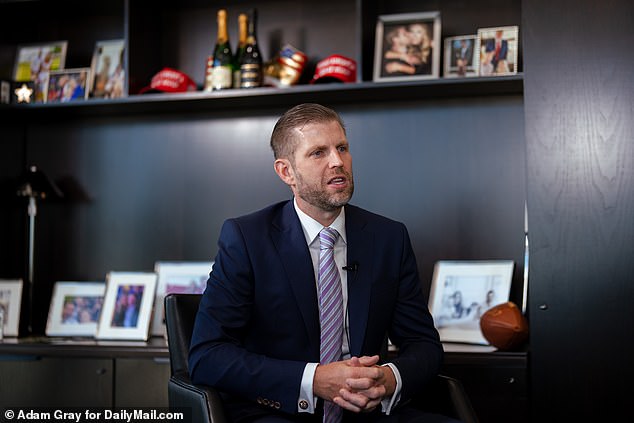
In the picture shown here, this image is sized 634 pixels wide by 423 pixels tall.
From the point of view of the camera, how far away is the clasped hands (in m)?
→ 2.27

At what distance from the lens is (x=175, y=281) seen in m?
3.83

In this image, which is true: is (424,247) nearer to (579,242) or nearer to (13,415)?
(579,242)

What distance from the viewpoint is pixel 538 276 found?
3023 millimetres

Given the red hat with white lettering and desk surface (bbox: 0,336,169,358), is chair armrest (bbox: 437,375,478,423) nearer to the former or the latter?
desk surface (bbox: 0,336,169,358)

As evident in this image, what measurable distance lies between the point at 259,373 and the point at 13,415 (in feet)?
5.44

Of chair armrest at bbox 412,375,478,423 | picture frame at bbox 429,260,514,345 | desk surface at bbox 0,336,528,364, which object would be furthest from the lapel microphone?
picture frame at bbox 429,260,514,345

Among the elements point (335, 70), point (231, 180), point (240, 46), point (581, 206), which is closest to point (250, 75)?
point (240, 46)

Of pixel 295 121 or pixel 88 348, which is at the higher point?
pixel 295 121

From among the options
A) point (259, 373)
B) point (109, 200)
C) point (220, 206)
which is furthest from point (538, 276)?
point (109, 200)

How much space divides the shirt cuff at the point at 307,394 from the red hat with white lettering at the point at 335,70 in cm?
157

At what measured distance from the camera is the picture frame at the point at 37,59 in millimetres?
4086

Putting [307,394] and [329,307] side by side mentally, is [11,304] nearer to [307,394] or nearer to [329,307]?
[329,307]

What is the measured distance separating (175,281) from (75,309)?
1.65 feet

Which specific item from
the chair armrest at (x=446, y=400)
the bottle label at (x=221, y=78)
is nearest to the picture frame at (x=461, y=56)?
the bottle label at (x=221, y=78)
